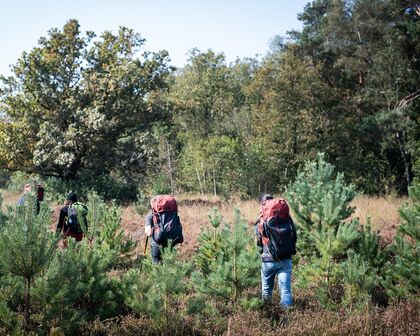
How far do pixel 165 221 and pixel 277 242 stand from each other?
83.0 inches

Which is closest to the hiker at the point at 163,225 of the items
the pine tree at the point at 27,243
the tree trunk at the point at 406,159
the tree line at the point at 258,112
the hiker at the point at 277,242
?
the hiker at the point at 277,242

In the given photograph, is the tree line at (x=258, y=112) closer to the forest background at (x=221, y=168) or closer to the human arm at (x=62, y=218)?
the forest background at (x=221, y=168)

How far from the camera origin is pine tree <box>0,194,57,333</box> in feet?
14.2

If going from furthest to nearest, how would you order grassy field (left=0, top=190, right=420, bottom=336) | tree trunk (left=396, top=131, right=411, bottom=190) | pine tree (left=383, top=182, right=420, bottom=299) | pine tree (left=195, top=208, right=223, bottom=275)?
tree trunk (left=396, top=131, right=411, bottom=190), pine tree (left=195, top=208, right=223, bottom=275), pine tree (left=383, top=182, right=420, bottom=299), grassy field (left=0, top=190, right=420, bottom=336)

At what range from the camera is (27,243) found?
14.3ft

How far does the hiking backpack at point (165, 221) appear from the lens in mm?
6984

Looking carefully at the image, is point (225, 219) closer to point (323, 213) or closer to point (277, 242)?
point (323, 213)

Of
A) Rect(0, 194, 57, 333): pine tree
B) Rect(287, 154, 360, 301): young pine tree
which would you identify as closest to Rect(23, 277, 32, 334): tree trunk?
Rect(0, 194, 57, 333): pine tree

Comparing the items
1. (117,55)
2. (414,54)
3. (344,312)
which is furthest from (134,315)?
(414,54)

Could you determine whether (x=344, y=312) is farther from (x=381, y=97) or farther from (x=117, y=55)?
(x=381, y=97)

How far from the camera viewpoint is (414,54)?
23297 mm

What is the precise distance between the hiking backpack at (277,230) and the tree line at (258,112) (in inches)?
302

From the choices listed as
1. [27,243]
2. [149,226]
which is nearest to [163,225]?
[149,226]

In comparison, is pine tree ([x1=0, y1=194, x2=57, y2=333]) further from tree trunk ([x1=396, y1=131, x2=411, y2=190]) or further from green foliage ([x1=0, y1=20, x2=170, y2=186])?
tree trunk ([x1=396, y1=131, x2=411, y2=190])
